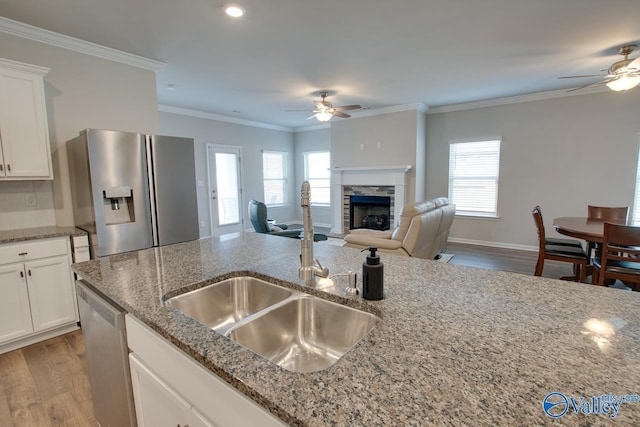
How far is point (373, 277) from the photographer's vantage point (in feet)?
3.64

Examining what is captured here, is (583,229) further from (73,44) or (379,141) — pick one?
(73,44)

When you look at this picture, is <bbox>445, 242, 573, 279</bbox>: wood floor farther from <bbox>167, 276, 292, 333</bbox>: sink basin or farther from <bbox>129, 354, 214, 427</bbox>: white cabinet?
<bbox>129, 354, 214, 427</bbox>: white cabinet

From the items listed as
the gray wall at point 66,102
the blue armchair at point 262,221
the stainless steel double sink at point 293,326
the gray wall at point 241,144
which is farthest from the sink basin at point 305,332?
the gray wall at point 241,144

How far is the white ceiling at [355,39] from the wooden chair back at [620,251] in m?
1.83

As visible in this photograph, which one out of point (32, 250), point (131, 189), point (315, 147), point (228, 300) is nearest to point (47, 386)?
point (32, 250)

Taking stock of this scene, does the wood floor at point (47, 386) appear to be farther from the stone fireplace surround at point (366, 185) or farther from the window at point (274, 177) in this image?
the window at point (274, 177)

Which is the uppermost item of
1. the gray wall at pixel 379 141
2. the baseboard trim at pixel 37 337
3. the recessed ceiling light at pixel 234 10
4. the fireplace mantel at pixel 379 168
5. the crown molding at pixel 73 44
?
the recessed ceiling light at pixel 234 10

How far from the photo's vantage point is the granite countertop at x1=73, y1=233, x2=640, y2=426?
0.61 m

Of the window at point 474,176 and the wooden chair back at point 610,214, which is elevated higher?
the window at point 474,176

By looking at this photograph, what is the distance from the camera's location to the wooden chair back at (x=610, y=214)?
3793mm

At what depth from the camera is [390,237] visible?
357cm

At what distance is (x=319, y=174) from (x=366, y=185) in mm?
1933

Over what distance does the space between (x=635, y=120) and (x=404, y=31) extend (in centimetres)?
419

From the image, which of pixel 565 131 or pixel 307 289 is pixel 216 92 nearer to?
pixel 307 289
